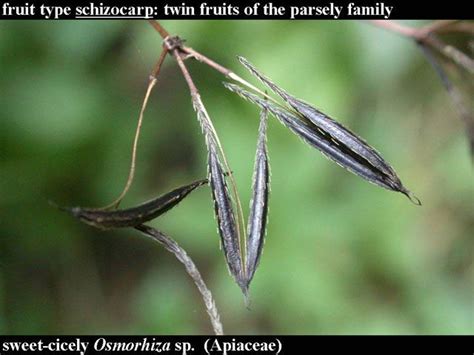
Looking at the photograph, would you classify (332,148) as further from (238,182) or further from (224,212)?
(238,182)

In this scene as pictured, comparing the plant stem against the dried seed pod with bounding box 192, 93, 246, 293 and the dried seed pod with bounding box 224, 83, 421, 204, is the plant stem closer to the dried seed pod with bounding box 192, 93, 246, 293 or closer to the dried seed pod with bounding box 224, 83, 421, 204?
the dried seed pod with bounding box 192, 93, 246, 293

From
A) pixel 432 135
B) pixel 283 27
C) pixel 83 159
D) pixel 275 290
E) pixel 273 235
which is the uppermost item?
pixel 283 27

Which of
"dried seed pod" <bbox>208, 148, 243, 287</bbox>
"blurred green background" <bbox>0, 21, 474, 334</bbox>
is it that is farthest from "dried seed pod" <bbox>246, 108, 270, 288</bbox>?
"blurred green background" <bbox>0, 21, 474, 334</bbox>

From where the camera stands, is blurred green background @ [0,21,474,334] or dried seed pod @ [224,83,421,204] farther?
blurred green background @ [0,21,474,334]

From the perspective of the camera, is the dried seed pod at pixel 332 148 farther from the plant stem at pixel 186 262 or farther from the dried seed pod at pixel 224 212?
the plant stem at pixel 186 262

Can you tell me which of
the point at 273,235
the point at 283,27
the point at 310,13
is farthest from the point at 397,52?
the point at 273,235

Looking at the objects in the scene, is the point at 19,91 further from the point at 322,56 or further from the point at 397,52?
the point at 397,52

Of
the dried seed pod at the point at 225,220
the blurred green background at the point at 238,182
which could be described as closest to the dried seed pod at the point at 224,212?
the dried seed pod at the point at 225,220
